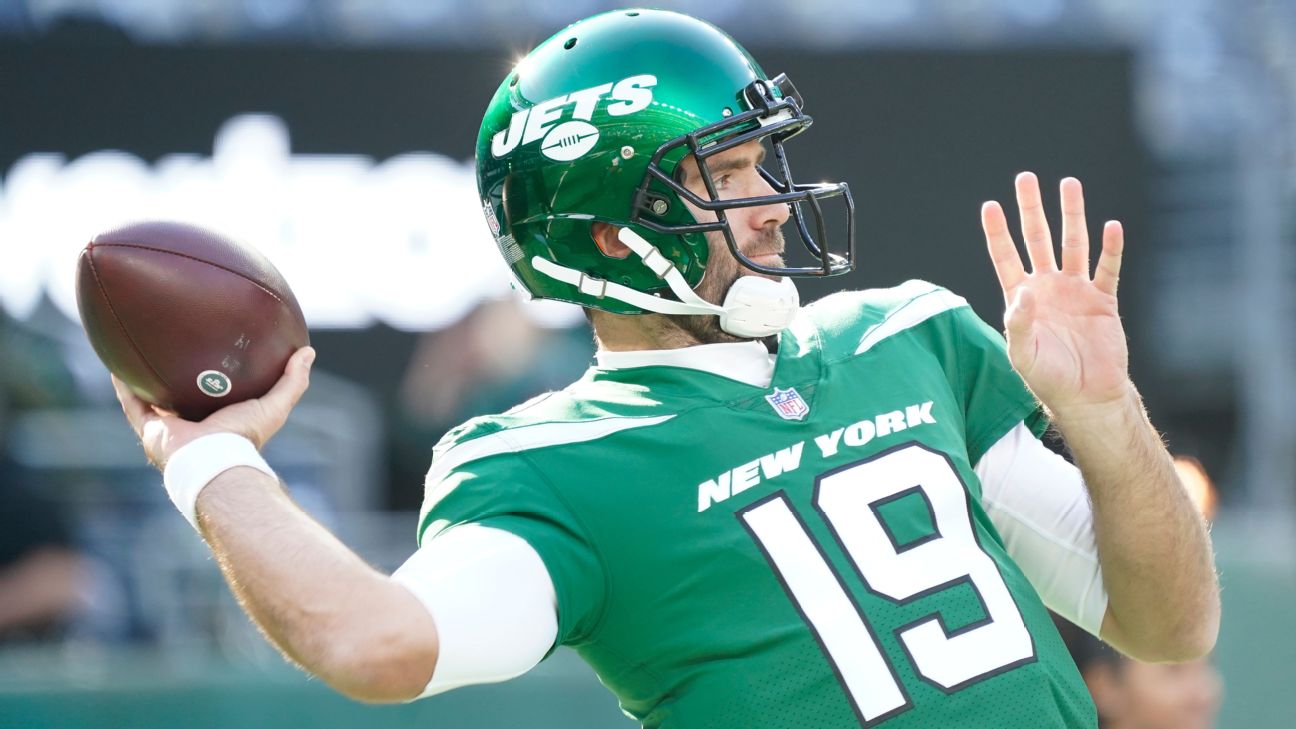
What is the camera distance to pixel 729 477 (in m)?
2.51

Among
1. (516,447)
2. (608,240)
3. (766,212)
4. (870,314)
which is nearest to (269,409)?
(516,447)

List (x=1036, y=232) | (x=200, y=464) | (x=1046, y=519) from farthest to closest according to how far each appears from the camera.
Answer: (x=1046, y=519) < (x=1036, y=232) < (x=200, y=464)

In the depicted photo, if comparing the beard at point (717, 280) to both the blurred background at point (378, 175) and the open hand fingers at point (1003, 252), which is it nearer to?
the open hand fingers at point (1003, 252)

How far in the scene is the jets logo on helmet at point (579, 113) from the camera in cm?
276

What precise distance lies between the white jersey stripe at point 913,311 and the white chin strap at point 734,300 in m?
0.14

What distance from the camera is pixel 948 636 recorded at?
2.46 metres

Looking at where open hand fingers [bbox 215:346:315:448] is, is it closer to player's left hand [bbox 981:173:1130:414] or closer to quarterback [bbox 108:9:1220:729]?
quarterback [bbox 108:9:1220:729]

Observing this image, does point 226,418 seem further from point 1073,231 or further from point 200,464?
point 1073,231

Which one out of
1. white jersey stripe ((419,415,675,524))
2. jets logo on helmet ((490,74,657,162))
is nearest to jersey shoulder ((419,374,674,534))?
white jersey stripe ((419,415,675,524))

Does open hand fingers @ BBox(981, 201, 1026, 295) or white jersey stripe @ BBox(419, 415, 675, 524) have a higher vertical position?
open hand fingers @ BBox(981, 201, 1026, 295)

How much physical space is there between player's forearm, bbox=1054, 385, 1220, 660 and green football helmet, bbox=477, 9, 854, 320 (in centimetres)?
53

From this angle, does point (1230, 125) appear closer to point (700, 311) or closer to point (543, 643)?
point (700, 311)

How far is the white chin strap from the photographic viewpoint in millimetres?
2732

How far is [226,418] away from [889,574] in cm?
103
